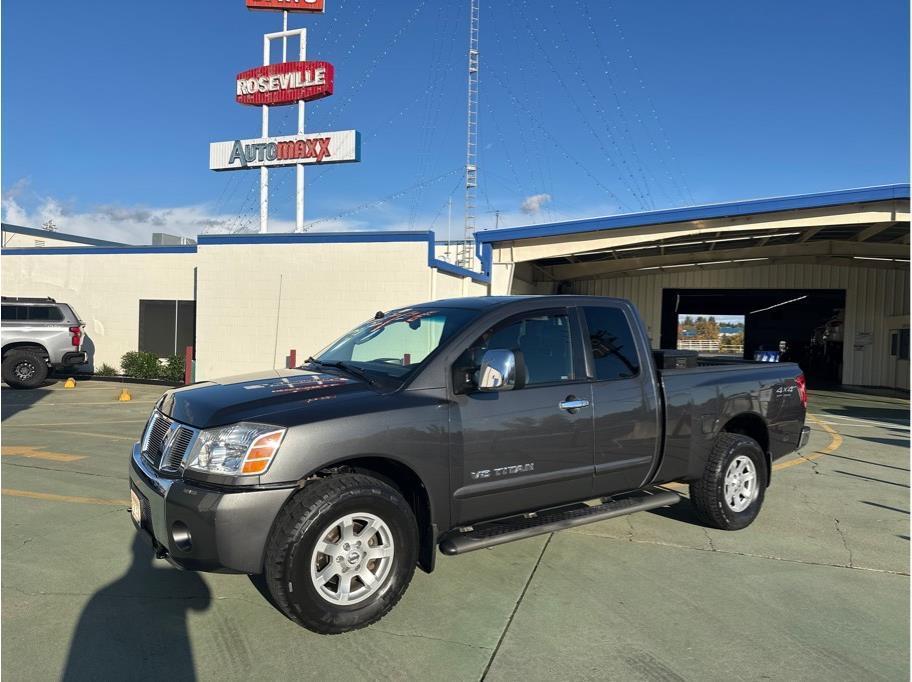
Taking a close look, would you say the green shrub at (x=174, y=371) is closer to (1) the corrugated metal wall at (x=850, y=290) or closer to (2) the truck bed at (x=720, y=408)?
(2) the truck bed at (x=720, y=408)

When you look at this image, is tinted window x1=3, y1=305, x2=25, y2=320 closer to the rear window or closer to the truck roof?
the rear window

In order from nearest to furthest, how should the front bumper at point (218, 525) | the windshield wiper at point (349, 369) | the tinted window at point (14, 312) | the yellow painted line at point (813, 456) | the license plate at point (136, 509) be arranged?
the front bumper at point (218, 525) → the license plate at point (136, 509) → the windshield wiper at point (349, 369) → the yellow painted line at point (813, 456) → the tinted window at point (14, 312)

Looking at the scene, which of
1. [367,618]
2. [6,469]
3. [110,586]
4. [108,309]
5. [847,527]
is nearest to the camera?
[367,618]

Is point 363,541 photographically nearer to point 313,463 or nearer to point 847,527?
point 313,463

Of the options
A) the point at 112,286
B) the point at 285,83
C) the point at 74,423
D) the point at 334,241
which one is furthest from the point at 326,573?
the point at 285,83

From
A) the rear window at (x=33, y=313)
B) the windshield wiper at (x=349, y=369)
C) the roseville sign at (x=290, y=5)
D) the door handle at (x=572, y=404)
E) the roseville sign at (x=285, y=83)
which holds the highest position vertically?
the roseville sign at (x=290, y=5)

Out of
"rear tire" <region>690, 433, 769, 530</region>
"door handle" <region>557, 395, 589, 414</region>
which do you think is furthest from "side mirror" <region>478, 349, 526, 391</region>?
"rear tire" <region>690, 433, 769, 530</region>

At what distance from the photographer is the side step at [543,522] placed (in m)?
Answer: 3.80

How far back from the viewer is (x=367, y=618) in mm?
3502

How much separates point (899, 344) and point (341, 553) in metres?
25.1

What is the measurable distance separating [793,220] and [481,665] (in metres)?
16.4

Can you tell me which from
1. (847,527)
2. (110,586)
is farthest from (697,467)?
(110,586)

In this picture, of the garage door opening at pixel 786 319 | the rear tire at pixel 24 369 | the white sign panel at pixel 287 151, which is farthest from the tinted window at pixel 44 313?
the garage door opening at pixel 786 319

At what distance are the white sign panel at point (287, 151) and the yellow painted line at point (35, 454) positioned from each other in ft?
45.6
